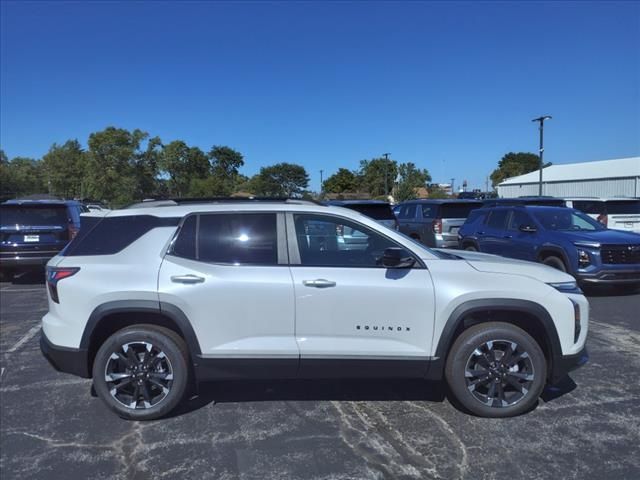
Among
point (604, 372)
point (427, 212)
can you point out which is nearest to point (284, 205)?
point (604, 372)

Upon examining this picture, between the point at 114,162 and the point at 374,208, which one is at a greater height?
the point at 114,162

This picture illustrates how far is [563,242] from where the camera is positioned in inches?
341

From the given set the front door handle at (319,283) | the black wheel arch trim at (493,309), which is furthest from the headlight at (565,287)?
the front door handle at (319,283)

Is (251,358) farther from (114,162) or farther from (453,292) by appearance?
(114,162)

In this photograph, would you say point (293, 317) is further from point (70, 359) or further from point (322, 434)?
point (70, 359)

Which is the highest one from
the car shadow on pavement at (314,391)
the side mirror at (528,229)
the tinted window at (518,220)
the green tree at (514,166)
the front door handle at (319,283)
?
the green tree at (514,166)

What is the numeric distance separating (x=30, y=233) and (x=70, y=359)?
7.18m

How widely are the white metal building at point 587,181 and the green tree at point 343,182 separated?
40.0 meters

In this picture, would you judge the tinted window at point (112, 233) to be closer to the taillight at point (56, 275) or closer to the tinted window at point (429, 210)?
the taillight at point (56, 275)

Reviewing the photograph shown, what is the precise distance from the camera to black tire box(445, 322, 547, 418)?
3.79 metres

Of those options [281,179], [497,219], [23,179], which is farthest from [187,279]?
[281,179]

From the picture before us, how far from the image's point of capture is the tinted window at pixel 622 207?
13.6 m

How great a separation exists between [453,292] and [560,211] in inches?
278

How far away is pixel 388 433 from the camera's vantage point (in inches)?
144
